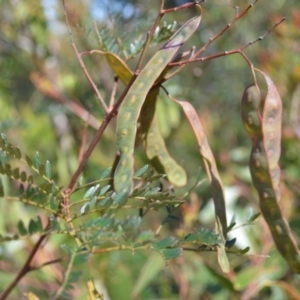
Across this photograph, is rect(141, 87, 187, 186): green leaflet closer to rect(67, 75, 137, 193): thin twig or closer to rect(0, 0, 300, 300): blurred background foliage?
rect(67, 75, 137, 193): thin twig

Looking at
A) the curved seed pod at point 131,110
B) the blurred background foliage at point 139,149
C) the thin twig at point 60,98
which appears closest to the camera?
the curved seed pod at point 131,110

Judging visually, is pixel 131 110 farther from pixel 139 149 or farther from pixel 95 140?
pixel 139 149

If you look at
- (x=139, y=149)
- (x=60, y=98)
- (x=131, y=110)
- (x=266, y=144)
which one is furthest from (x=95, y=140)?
(x=60, y=98)

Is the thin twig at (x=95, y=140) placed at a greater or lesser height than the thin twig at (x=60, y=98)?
lesser

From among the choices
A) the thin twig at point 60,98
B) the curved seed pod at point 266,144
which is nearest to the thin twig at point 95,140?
the curved seed pod at point 266,144

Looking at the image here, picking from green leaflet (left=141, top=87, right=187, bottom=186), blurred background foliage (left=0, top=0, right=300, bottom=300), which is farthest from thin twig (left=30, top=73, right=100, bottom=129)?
green leaflet (left=141, top=87, right=187, bottom=186)

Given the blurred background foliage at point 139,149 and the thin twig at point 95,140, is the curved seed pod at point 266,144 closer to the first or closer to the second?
the thin twig at point 95,140

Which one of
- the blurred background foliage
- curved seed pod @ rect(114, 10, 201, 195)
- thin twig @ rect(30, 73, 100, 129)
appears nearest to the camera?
curved seed pod @ rect(114, 10, 201, 195)
